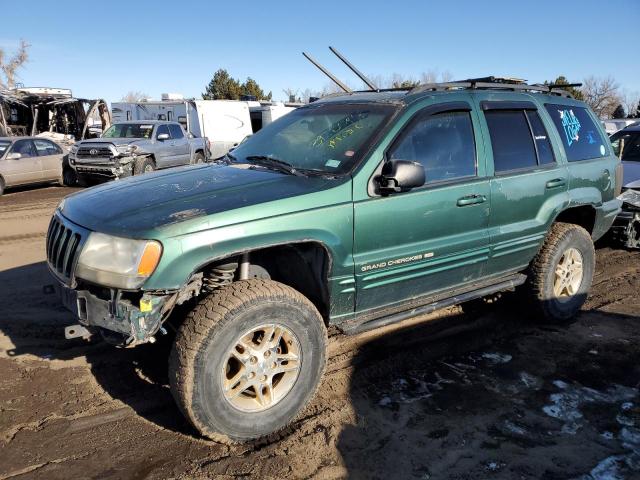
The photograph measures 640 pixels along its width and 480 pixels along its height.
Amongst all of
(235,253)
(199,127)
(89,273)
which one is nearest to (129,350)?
(89,273)

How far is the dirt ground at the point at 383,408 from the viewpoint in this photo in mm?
2928

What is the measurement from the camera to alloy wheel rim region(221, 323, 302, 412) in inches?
122

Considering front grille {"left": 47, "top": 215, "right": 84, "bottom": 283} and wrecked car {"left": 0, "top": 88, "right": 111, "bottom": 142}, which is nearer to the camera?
front grille {"left": 47, "top": 215, "right": 84, "bottom": 283}

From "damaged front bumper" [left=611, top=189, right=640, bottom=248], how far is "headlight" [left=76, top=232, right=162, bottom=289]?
6934mm

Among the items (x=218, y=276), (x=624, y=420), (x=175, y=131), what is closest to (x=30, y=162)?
(x=175, y=131)

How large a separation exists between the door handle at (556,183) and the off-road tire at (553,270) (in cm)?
44

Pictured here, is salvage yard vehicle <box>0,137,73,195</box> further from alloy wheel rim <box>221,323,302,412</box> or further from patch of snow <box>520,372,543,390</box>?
patch of snow <box>520,372,543,390</box>

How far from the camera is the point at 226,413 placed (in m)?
3.02

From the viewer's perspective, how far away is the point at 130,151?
1436cm

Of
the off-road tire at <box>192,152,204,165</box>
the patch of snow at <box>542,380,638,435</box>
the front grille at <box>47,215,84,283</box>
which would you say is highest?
the front grille at <box>47,215,84,283</box>

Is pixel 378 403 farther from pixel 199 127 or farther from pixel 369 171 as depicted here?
pixel 199 127

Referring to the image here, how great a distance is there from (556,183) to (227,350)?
10.6 feet

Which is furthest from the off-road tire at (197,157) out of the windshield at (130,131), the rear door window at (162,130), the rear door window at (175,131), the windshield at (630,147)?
the windshield at (630,147)

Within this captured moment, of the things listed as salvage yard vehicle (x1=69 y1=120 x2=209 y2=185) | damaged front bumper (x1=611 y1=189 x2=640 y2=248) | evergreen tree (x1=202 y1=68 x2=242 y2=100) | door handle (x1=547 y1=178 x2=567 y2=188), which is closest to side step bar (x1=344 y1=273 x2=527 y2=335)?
door handle (x1=547 y1=178 x2=567 y2=188)
